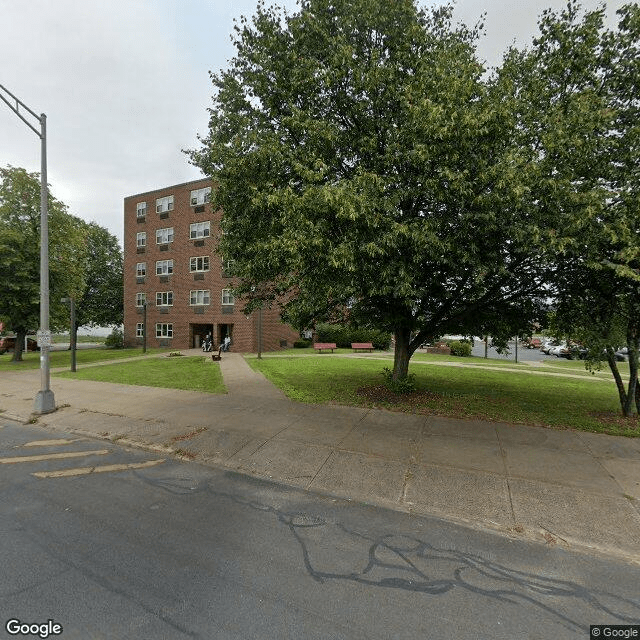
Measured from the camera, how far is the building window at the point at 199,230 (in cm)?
3064

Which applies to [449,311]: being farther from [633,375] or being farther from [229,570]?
[229,570]

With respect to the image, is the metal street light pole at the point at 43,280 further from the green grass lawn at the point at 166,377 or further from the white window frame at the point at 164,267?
the white window frame at the point at 164,267

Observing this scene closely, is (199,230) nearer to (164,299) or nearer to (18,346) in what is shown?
(164,299)

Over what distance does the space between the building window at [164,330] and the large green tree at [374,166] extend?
26048 millimetres

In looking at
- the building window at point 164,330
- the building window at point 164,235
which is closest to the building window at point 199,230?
the building window at point 164,235

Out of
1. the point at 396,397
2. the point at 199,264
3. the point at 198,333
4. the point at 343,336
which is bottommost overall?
the point at 396,397

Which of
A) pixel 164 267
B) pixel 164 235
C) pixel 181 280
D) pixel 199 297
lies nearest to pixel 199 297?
pixel 199 297

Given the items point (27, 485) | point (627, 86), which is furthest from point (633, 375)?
point (27, 485)

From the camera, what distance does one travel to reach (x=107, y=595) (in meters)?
2.96

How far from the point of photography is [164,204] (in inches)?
1300

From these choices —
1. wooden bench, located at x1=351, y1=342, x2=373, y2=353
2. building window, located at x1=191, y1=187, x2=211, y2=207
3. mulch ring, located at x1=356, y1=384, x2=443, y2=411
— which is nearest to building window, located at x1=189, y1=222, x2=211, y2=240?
building window, located at x1=191, y1=187, x2=211, y2=207

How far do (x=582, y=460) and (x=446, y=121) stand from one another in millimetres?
6106

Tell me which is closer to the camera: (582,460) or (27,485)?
(27,485)

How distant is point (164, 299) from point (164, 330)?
2998 mm
